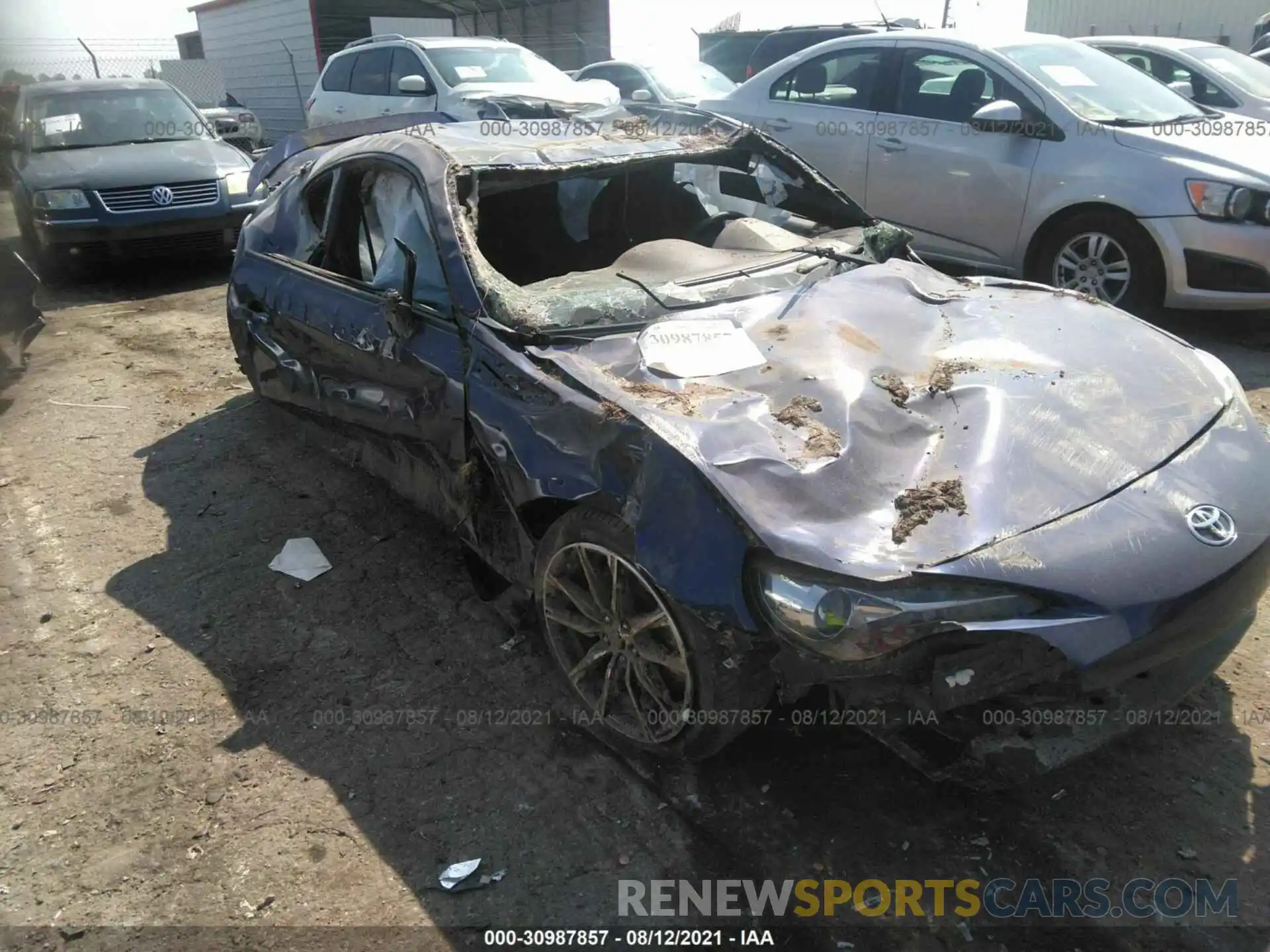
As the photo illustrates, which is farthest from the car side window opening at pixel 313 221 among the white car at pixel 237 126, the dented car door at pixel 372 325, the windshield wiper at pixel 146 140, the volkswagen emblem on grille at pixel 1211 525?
the white car at pixel 237 126

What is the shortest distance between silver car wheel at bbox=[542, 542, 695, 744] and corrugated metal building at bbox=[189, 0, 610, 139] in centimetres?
1981

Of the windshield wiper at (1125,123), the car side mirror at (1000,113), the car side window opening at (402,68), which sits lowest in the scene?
the windshield wiper at (1125,123)

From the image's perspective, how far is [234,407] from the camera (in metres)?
5.54

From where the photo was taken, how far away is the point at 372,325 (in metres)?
3.46

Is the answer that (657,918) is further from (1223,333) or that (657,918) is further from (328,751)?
(1223,333)

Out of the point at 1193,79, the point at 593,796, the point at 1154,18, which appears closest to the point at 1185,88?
the point at 1193,79

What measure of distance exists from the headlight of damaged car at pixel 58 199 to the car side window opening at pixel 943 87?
21.8 feet

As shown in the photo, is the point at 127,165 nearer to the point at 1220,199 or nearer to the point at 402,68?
the point at 402,68

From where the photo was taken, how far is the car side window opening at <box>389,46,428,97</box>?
9.65m

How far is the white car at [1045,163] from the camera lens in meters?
5.30

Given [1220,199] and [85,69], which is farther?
[85,69]

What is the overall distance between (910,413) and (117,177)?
7848 millimetres

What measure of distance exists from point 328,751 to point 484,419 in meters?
1.11

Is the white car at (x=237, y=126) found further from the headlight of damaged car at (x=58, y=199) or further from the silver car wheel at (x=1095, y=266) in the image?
the silver car wheel at (x=1095, y=266)
